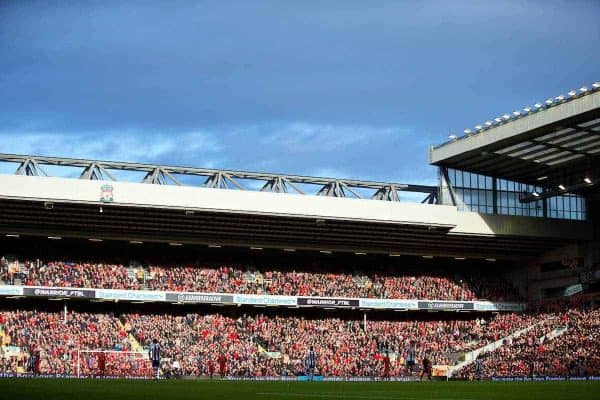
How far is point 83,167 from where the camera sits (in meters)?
56.8

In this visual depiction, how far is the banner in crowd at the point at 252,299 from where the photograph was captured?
5642 centimetres

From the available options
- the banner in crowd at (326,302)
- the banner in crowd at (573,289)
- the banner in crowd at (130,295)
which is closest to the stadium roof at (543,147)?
the banner in crowd at (573,289)

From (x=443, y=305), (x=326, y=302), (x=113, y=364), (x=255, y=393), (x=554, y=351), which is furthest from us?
(x=443, y=305)

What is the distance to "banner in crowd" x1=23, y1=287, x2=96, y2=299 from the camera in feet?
184

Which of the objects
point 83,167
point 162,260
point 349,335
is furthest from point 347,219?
point 83,167

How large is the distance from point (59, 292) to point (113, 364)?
7.35 meters

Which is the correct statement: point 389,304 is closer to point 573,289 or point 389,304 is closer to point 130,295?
point 573,289

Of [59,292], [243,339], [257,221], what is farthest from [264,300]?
[59,292]

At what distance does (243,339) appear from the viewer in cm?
6003

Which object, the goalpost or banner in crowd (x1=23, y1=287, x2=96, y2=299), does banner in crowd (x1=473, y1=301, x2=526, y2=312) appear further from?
banner in crowd (x1=23, y1=287, x2=96, y2=299)

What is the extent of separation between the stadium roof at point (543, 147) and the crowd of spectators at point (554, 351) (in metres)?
8.73

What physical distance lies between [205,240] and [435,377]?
17.9 m

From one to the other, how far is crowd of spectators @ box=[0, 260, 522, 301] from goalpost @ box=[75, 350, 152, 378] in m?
6.50

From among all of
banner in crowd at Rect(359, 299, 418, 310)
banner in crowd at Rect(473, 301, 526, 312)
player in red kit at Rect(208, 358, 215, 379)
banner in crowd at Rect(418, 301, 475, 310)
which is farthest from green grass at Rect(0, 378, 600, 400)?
banner in crowd at Rect(473, 301, 526, 312)
